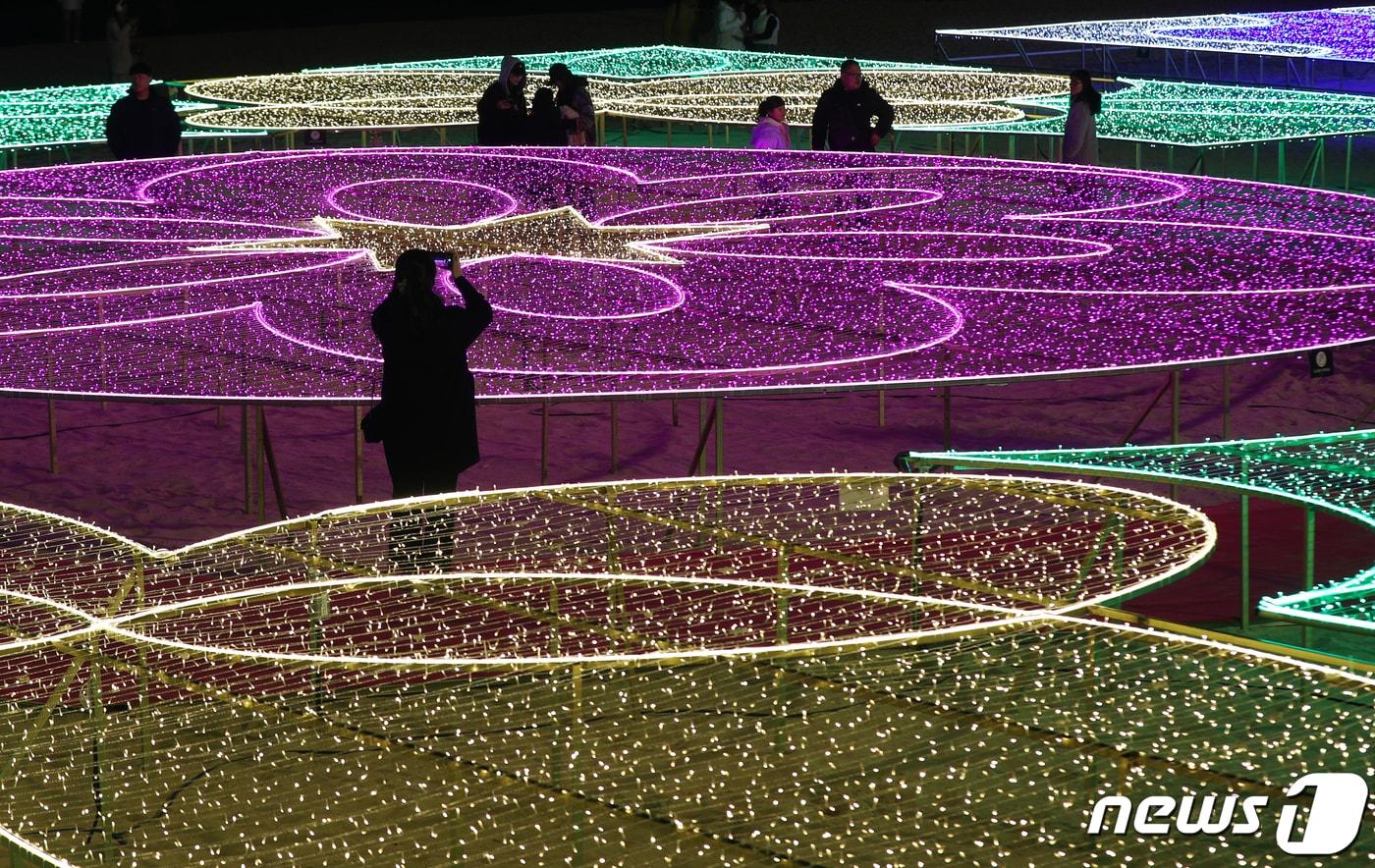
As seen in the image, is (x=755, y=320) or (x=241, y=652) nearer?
(x=241, y=652)

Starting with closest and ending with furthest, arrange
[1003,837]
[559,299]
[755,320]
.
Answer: [1003,837] → [755,320] → [559,299]

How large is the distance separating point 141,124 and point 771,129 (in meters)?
6.39

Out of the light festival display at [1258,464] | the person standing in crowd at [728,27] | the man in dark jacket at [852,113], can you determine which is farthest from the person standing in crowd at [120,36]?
the light festival display at [1258,464]

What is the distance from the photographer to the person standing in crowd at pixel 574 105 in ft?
73.0

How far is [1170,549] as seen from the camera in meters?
8.22

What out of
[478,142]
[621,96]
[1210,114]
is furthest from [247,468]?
[1210,114]

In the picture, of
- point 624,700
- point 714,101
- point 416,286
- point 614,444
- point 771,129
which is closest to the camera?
point 624,700

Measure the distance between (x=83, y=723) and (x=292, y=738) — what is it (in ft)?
2.82

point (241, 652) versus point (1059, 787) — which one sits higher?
point (241, 652)

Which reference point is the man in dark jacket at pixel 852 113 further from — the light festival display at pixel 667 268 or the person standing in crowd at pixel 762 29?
the person standing in crowd at pixel 762 29

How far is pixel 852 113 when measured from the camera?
21359 mm

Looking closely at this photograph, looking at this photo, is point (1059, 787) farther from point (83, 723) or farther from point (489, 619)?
point (83, 723)

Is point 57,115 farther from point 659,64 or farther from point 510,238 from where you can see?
point 510,238

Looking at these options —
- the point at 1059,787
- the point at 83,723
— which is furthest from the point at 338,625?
the point at 1059,787
